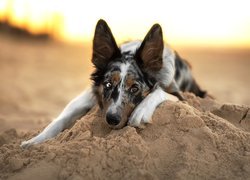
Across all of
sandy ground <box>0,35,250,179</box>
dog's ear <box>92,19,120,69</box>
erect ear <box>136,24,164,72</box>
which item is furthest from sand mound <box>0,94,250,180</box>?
dog's ear <box>92,19,120,69</box>

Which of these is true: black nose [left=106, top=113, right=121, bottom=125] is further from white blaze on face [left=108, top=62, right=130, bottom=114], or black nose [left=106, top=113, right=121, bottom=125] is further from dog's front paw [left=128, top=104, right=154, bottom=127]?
dog's front paw [left=128, top=104, right=154, bottom=127]

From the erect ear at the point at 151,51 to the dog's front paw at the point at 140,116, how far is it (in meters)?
0.64

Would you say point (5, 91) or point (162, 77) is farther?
point (5, 91)

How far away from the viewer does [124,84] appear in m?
5.67

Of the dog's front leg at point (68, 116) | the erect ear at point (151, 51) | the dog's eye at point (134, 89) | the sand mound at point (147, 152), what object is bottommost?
the dog's front leg at point (68, 116)

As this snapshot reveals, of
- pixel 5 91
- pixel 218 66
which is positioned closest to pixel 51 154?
pixel 5 91

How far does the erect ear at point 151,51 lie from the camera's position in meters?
5.83

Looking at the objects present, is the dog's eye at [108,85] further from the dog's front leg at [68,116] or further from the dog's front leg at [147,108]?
the dog's front leg at [68,116]

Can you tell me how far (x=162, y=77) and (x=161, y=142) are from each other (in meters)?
1.31

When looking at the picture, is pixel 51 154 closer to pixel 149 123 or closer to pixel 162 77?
pixel 149 123

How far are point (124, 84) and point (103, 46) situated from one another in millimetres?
673

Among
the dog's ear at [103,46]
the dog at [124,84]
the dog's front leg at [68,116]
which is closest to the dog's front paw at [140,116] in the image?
the dog at [124,84]

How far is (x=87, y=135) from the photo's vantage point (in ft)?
17.4

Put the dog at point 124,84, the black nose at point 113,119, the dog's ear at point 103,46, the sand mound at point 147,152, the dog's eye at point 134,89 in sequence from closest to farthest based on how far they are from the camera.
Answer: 1. the sand mound at point 147,152
2. the black nose at point 113,119
3. the dog at point 124,84
4. the dog's eye at point 134,89
5. the dog's ear at point 103,46
